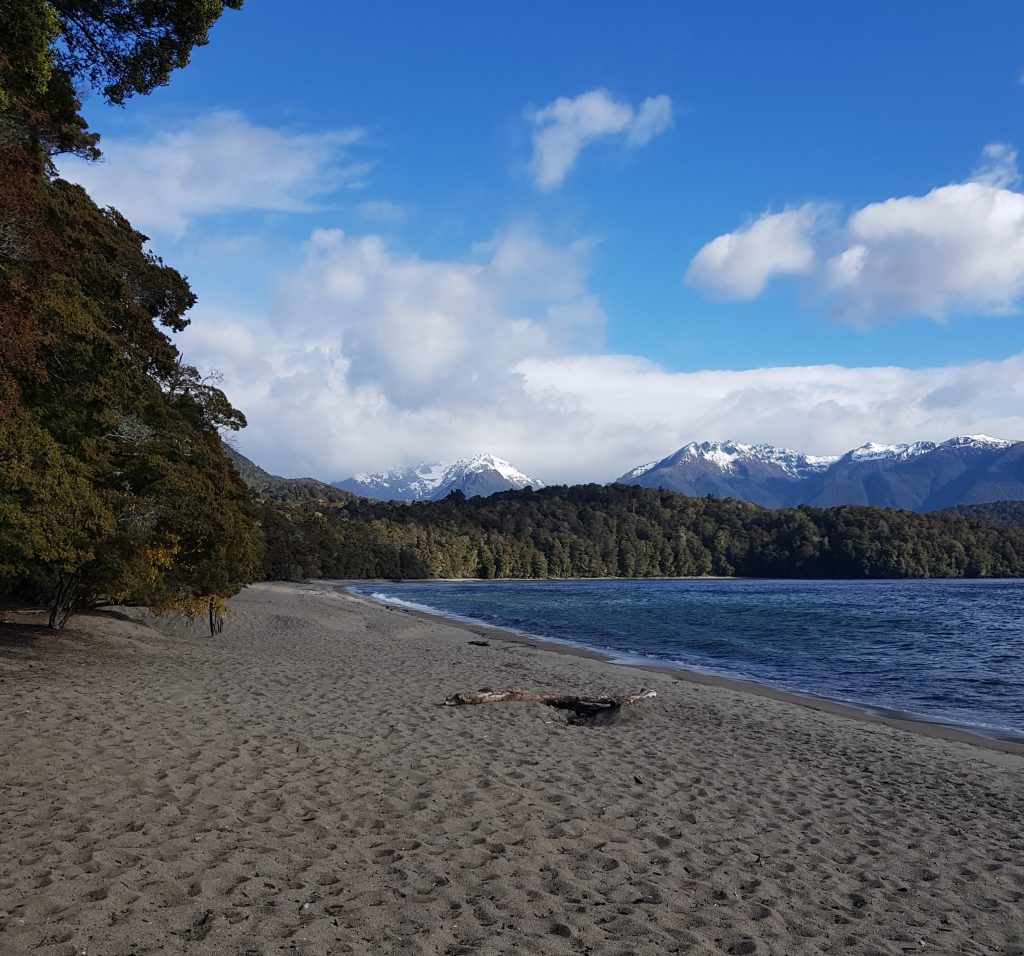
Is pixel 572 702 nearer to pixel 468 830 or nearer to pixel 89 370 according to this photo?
pixel 468 830

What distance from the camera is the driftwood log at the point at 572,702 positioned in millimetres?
15336

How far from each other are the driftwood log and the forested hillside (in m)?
8.44

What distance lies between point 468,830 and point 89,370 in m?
12.8

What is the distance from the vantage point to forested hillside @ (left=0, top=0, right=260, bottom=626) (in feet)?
29.8

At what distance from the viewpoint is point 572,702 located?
16.0 m

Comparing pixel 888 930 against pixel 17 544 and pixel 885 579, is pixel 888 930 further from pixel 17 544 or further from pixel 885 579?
pixel 885 579

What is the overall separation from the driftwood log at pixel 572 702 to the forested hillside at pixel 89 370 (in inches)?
332

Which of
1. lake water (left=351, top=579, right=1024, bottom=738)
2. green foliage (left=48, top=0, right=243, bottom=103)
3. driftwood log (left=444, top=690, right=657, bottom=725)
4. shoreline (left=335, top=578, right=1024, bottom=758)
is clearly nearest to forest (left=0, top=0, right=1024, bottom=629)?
green foliage (left=48, top=0, right=243, bottom=103)

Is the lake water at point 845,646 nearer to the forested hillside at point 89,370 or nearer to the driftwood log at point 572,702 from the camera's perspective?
the driftwood log at point 572,702

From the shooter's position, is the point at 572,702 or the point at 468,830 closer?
the point at 468,830

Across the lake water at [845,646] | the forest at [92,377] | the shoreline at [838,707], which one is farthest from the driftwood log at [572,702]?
the lake water at [845,646]

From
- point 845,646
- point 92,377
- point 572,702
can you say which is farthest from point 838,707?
point 92,377

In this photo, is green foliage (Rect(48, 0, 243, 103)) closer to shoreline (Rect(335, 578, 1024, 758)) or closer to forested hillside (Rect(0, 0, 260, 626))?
forested hillside (Rect(0, 0, 260, 626))

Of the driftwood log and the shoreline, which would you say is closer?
the driftwood log
